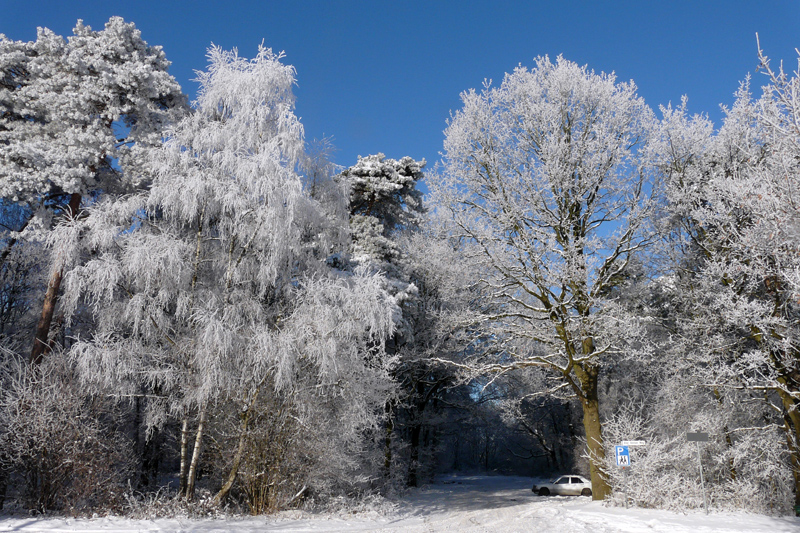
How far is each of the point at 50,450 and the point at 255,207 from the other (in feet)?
19.8

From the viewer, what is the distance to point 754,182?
7.31 metres

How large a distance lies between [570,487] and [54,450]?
65.6 feet

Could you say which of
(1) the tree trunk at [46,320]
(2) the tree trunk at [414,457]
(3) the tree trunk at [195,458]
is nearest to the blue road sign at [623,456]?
(3) the tree trunk at [195,458]

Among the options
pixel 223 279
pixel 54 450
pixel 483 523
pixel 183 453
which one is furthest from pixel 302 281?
pixel 483 523

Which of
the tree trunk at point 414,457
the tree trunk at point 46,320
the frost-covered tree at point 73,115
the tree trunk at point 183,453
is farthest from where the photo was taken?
the tree trunk at point 414,457

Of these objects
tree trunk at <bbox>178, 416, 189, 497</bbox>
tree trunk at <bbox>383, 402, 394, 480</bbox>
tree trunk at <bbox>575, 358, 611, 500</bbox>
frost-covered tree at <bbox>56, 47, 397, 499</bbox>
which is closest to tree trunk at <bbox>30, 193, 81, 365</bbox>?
frost-covered tree at <bbox>56, 47, 397, 499</bbox>

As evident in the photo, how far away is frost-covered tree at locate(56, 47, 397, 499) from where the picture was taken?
1005 cm

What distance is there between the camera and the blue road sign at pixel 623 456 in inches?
412

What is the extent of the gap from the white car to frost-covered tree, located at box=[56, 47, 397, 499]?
1410 cm

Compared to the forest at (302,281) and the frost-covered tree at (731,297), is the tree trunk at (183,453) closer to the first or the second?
the forest at (302,281)

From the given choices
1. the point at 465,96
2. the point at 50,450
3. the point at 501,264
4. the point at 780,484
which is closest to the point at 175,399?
the point at 50,450

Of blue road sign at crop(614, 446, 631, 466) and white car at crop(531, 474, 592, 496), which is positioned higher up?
blue road sign at crop(614, 446, 631, 466)

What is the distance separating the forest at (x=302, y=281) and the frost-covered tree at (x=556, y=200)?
3.1 inches

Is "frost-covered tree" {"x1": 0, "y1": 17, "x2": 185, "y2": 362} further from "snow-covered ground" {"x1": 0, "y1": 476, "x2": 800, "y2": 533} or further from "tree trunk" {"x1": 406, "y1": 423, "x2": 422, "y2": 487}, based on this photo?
"tree trunk" {"x1": 406, "y1": 423, "x2": 422, "y2": 487}
